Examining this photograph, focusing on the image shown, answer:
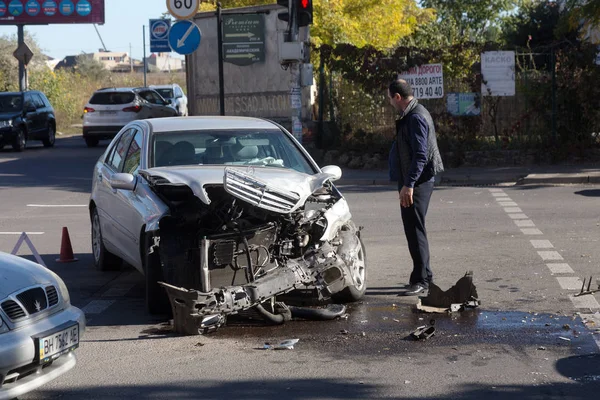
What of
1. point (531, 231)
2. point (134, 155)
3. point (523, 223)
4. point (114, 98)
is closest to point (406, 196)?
point (134, 155)

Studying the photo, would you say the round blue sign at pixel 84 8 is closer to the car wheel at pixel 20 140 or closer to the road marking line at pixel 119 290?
the car wheel at pixel 20 140

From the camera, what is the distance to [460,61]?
21.6 meters

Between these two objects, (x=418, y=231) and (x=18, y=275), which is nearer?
(x=18, y=275)

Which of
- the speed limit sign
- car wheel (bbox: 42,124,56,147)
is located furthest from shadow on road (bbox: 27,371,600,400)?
car wheel (bbox: 42,124,56,147)

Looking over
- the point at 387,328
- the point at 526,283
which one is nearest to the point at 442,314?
the point at 387,328

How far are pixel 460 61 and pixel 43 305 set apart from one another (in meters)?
17.1

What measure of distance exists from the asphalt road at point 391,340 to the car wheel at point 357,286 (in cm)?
12

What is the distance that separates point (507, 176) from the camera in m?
19.4

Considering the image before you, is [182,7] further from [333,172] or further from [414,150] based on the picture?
[414,150]

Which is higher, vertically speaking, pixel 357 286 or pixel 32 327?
pixel 32 327

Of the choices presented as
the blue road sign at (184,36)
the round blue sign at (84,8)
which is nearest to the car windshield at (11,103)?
the blue road sign at (184,36)

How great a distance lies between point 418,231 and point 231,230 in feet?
7.14

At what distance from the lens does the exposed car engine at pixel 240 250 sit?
738 cm

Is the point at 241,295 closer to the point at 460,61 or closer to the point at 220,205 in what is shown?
the point at 220,205
